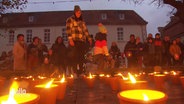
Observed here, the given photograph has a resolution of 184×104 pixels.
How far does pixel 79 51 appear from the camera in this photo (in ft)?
18.9

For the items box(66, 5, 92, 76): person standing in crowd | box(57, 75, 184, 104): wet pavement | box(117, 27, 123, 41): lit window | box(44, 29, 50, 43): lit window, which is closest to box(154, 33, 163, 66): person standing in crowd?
box(66, 5, 92, 76): person standing in crowd

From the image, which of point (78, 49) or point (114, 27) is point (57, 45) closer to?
point (78, 49)

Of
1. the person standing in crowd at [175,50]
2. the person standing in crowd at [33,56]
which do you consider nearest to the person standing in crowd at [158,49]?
the person standing in crowd at [175,50]

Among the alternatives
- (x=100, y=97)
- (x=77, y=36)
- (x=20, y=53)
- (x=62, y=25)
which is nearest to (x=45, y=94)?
(x=100, y=97)

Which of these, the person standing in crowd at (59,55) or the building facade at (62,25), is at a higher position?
the building facade at (62,25)

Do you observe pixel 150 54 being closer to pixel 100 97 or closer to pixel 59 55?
pixel 59 55

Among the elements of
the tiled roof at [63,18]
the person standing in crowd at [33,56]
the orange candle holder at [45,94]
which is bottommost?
the orange candle holder at [45,94]

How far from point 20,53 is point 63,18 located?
2834cm

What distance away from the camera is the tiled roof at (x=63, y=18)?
33975 millimetres

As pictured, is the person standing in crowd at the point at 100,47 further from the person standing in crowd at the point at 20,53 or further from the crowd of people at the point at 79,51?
the person standing in crowd at the point at 20,53

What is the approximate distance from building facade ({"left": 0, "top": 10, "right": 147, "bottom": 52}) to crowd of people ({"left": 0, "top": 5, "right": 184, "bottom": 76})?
77.2 ft

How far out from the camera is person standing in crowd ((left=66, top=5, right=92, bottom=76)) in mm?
5613

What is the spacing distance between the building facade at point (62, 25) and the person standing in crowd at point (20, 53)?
26.3 m

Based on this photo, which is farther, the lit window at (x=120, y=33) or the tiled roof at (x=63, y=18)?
the lit window at (x=120, y=33)
